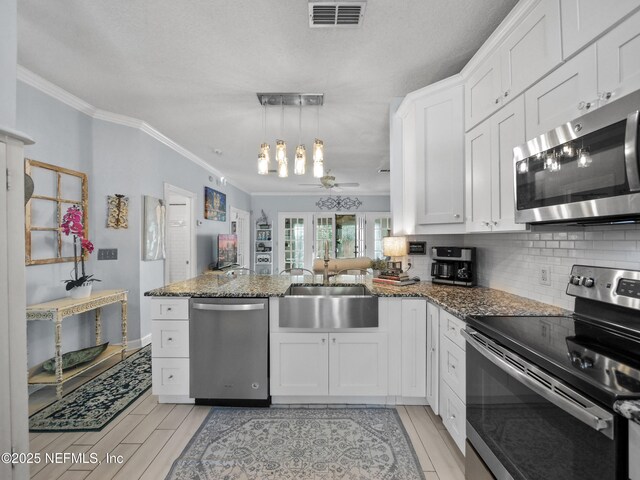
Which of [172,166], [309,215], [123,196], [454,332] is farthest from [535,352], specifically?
[309,215]

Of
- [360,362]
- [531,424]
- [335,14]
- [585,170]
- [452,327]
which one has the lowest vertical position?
[360,362]

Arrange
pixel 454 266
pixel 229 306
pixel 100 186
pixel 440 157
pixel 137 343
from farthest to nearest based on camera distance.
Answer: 1. pixel 137 343
2. pixel 100 186
3. pixel 454 266
4. pixel 440 157
5. pixel 229 306

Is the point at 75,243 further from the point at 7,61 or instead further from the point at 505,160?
the point at 505,160

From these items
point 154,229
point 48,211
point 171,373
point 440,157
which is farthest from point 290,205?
point 171,373

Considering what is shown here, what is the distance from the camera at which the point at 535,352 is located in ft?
3.32

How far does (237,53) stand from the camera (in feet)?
7.07

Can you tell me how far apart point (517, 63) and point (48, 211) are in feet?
12.3

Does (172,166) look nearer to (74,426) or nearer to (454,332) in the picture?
(74,426)

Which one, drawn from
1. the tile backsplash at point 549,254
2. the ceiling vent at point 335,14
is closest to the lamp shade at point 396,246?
the tile backsplash at point 549,254

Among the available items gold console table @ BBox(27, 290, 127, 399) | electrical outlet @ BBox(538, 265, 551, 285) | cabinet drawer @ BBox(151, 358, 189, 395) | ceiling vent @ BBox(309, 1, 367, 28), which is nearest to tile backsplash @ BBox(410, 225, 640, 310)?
electrical outlet @ BBox(538, 265, 551, 285)

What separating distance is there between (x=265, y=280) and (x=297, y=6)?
2.07m

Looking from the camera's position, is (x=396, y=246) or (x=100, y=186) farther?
(x=100, y=186)

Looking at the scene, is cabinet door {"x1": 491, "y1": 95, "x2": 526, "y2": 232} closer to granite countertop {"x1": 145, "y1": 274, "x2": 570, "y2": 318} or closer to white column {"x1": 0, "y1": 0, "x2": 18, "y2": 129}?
granite countertop {"x1": 145, "y1": 274, "x2": 570, "y2": 318}

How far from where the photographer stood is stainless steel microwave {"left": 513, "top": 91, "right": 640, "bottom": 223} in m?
0.93
